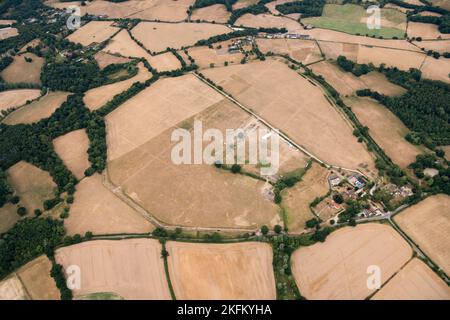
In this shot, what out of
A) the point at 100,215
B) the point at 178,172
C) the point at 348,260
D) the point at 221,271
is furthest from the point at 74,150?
the point at 348,260

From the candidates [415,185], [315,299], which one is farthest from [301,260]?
[415,185]

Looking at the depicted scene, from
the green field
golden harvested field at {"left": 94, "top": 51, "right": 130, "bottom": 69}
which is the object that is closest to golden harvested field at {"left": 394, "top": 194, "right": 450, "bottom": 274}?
the green field

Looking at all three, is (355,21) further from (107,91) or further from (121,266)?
(121,266)

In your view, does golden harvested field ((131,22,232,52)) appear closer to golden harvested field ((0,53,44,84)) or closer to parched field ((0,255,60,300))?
golden harvested field ((0,53,44,84))

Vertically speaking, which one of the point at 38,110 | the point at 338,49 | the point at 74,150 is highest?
the point at 38,110

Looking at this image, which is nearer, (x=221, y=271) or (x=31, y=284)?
(x=221, y=271)

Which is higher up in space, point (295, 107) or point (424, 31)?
point (424, 31)
